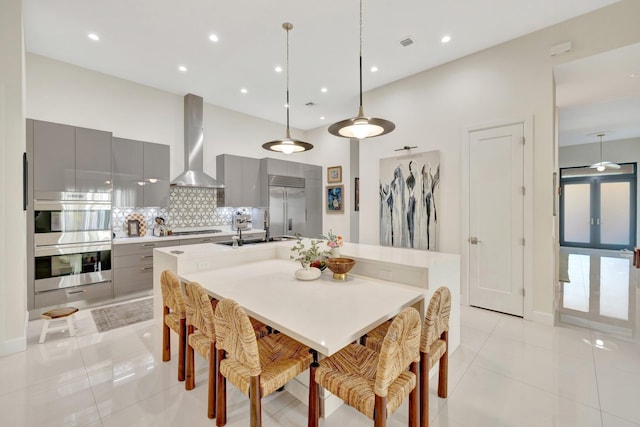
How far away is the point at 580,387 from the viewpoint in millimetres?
2141

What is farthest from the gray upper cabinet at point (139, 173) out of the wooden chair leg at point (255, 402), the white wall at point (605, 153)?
the white wall at point (605, 153)

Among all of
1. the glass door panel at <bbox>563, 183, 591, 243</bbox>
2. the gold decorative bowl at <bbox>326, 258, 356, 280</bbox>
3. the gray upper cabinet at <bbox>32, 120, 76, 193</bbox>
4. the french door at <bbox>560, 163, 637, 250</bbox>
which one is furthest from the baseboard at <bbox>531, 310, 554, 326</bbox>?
A: the glass door panel at <bbox>563, 183, 591, 243</bbox>

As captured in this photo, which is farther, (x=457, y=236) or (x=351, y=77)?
(x=351, y=77)

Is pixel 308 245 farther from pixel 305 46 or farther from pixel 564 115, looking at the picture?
pixel 564 115

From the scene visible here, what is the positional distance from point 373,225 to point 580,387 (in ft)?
10.2

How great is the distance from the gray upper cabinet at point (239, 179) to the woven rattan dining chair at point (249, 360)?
13.5 ft

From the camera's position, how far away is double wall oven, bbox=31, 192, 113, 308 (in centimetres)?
347

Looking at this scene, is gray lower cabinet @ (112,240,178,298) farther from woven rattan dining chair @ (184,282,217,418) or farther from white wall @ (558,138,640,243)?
white wall @ (558,138,640,243)

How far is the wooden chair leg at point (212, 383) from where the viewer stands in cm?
180

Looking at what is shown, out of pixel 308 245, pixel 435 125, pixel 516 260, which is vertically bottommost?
pixel 516 260

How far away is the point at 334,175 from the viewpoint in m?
6.76

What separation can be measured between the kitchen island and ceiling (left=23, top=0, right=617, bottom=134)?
2.58 metres

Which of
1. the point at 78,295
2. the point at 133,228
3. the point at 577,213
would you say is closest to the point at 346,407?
the point at 78,295

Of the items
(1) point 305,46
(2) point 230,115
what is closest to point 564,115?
(1) point 305,46
